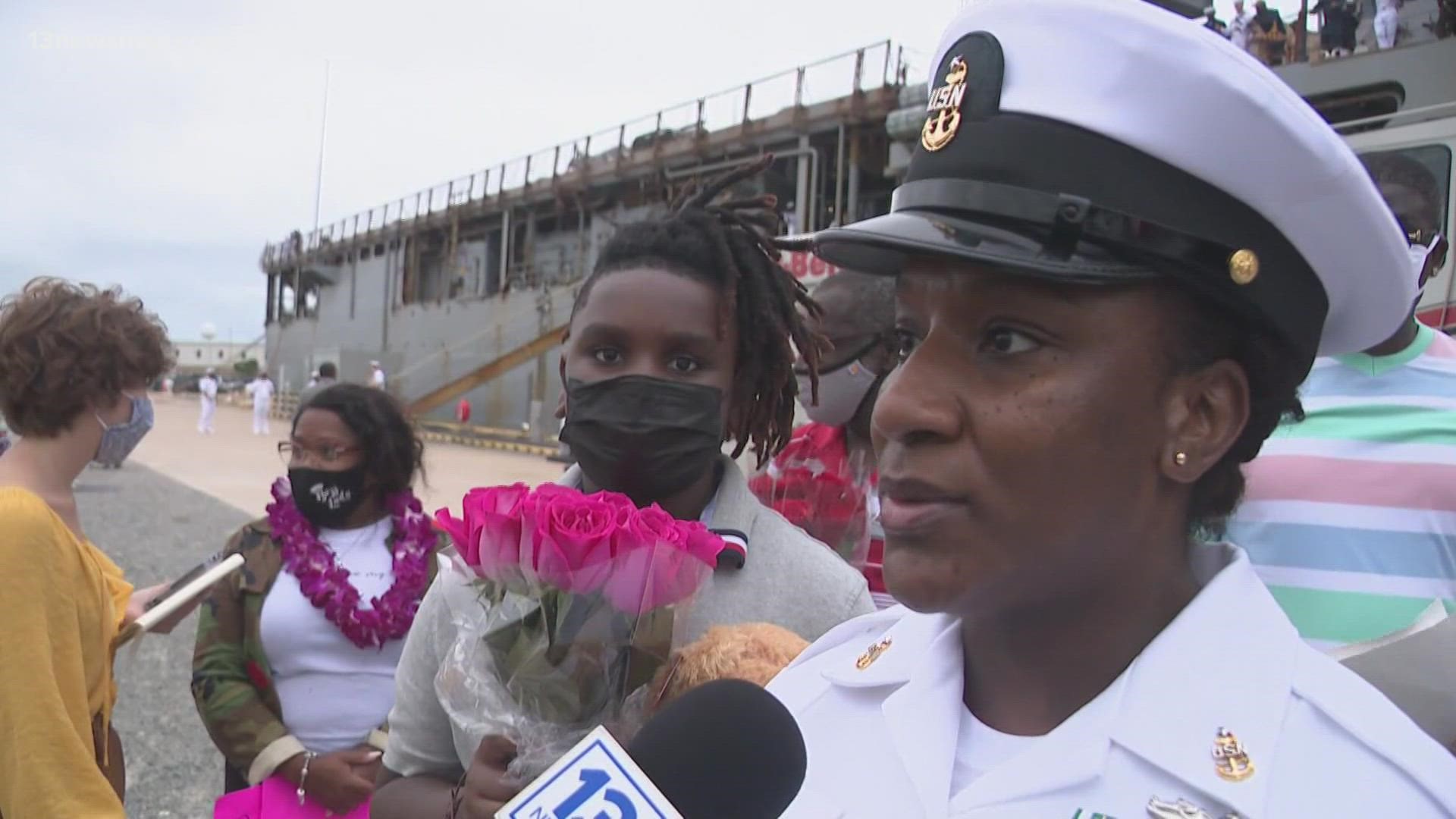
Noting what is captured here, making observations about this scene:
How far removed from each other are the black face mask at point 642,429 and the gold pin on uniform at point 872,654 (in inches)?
25.6

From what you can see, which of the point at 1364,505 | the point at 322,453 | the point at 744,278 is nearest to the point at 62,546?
the point at 322,453

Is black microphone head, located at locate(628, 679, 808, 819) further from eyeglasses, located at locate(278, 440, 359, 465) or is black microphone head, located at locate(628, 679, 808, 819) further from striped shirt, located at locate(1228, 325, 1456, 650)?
eyeglasses, located at locate(278, 440, 359, 465)

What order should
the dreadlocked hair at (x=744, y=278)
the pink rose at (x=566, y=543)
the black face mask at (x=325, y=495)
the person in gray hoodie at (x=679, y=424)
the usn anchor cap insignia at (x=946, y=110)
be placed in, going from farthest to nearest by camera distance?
the black face mask at (x=325, y=495) → the dreadlocked hair at (x=744, y=278) → the person in gray hoodie at (x=679, y=424) → the usn anchor cap insignia at (x=946, y=110) → the pink rose at (x=566, y=543)

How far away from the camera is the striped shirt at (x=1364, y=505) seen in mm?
1898

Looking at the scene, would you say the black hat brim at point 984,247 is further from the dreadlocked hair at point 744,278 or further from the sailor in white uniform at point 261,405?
the sailor in white uniform at point 261,405

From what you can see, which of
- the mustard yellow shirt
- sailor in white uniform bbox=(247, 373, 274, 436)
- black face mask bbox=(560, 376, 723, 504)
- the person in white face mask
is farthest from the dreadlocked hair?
sailor in white uniform bbox=(247, 373, 274, 436)

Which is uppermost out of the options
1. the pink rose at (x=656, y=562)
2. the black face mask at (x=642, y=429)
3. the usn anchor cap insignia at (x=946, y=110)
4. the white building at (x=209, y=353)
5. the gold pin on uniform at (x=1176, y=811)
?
the usn anchor cap insignia at (x=946, y=110)

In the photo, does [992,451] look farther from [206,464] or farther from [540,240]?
[540,240]

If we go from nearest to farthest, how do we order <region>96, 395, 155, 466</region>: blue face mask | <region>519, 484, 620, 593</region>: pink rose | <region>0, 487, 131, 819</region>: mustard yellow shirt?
<region>519, 484, 620, 593</region>: pink rose < <region>0, 487, 131, 819</region>: mustard yellow shirt < <region>96, 395, 155, 466</region>: blue face mask

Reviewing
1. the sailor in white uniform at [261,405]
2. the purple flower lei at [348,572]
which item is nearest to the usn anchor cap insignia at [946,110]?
the purple flower lei at [348,572]

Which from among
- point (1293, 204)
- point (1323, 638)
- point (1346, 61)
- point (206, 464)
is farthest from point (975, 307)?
point (206, 464)

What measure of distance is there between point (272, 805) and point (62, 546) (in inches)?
35.6

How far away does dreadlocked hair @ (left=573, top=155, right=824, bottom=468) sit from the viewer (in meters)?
2.01

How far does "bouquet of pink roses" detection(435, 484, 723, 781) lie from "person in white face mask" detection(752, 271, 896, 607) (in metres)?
1.77
